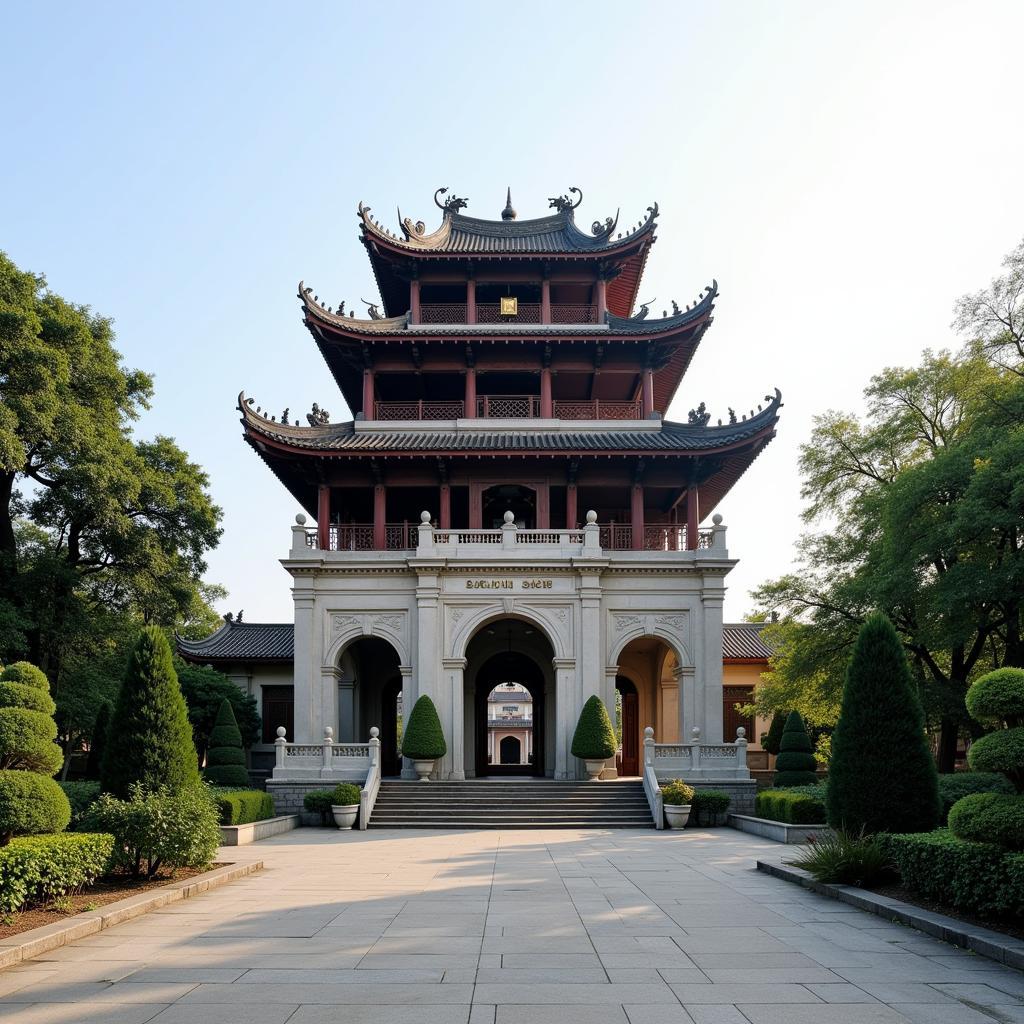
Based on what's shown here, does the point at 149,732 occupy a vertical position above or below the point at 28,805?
above

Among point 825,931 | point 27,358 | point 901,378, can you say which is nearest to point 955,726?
point 901,378

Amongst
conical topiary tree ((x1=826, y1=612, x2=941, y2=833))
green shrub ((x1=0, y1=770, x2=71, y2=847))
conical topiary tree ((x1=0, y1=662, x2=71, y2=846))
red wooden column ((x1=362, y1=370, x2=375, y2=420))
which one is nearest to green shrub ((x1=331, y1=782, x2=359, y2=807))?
conical topiary tree ((x1=0, y1=662, x2=71, y2=846))

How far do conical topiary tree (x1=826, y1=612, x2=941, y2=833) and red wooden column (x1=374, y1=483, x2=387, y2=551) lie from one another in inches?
674

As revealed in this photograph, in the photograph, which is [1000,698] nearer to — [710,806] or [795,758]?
[710,806]

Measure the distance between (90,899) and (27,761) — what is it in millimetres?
1883

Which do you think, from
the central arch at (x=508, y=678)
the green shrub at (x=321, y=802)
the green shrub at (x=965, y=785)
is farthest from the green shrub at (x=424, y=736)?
the green shrub at (x=965, y=785)

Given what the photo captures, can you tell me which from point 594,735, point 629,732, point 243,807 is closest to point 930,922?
point 243,807

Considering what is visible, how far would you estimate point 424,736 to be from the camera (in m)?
25.2

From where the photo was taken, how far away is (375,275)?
3253 cm

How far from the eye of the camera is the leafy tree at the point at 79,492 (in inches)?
1054

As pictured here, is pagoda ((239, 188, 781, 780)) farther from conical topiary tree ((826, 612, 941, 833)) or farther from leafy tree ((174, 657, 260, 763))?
conical topiary tree ((826, 612, 941, 833))

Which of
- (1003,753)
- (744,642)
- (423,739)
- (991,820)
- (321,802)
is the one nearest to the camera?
(991,820)

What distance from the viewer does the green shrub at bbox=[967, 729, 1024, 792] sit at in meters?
9.54

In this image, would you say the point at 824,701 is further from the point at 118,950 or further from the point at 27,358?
the point at 27,358
